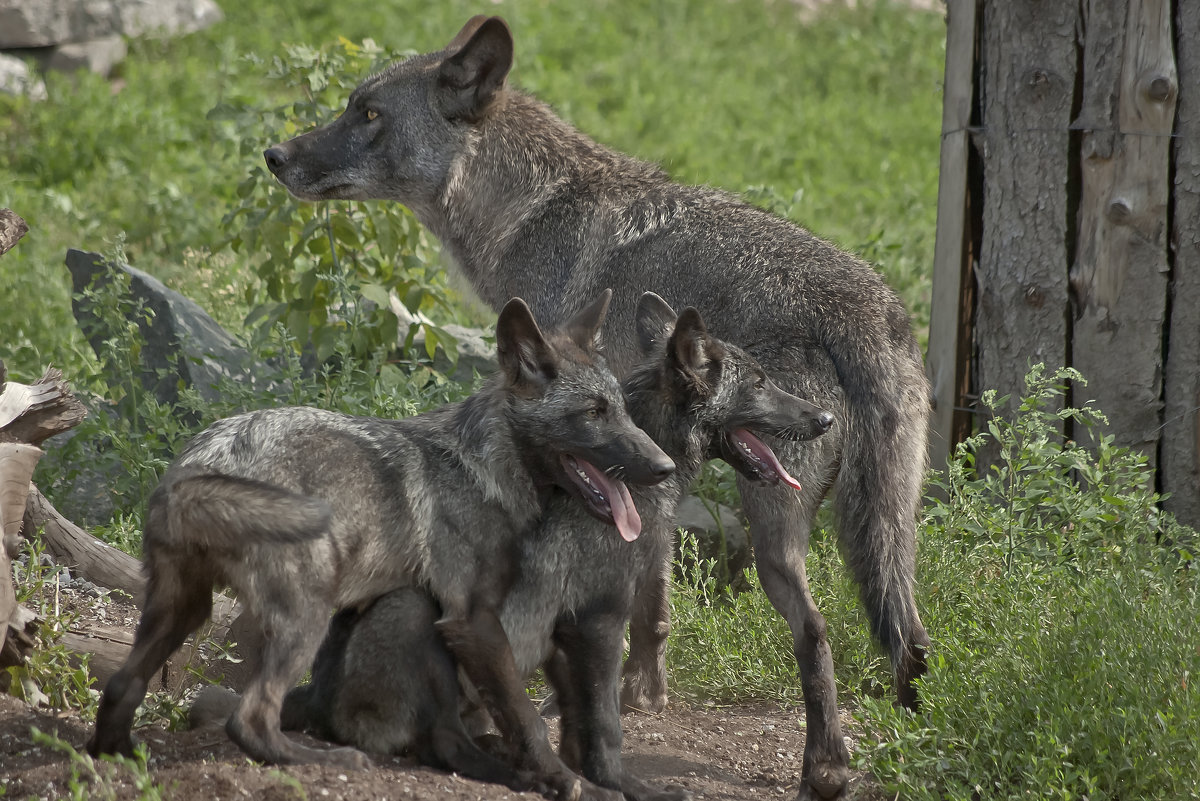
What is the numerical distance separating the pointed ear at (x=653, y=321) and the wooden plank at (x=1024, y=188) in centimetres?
184

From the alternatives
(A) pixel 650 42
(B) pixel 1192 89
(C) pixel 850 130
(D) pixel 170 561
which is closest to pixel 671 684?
(D) pixel 170 561

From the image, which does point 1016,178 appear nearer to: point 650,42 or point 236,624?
point 236,624

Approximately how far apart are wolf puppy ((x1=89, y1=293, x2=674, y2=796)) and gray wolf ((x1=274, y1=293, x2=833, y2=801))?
125 millimetres

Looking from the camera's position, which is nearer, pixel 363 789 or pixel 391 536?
pixel 363 789

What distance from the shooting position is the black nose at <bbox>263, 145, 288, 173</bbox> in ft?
20.7

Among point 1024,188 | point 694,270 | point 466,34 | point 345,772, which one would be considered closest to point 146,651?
point 345,772

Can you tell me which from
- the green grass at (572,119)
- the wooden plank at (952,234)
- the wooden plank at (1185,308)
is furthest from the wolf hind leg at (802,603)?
the green grass at (572,119)

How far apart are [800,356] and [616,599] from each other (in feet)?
4.00

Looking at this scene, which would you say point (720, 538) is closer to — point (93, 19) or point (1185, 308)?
point (1185, 308)

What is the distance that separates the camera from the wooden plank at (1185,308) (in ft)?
19.3

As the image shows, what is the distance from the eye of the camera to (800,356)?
16.9 ft

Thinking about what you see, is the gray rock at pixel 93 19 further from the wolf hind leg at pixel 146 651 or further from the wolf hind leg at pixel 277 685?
the wolf hind leg at pixel 277 685

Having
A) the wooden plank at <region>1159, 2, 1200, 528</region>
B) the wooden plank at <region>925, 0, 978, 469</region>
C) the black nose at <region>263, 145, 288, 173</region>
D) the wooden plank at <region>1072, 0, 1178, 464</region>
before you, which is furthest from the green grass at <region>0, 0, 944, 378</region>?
the wooden plank at <region>1159, 2, 1200, 528</region>

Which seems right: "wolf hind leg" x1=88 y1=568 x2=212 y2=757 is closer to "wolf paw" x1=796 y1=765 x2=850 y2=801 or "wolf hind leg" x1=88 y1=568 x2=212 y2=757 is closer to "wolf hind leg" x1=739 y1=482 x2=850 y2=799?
"wolf hind leg" x1=739 y1=482 x2=850 y2=799
